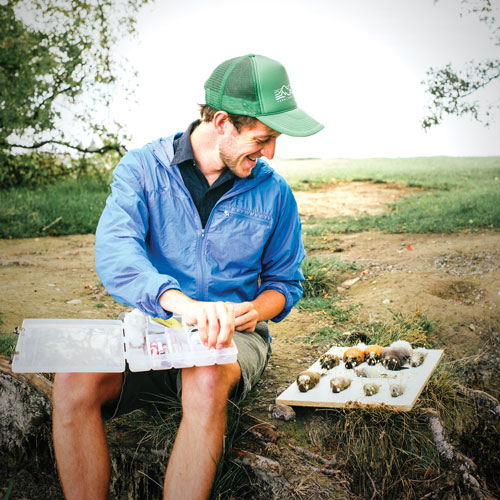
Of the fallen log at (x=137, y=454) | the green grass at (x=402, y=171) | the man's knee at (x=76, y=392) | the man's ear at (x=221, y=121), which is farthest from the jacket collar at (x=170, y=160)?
the green grass at (x=402, y=171)

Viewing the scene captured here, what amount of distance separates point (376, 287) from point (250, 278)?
1.99 metres

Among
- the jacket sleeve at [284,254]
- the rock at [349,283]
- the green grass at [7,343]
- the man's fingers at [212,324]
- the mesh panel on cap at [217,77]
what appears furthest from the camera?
the rock at [349,283]

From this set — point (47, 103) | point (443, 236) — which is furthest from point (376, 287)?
point (47, 103)

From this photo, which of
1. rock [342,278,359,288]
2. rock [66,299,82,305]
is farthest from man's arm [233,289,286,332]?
rock [342,278,359,288]

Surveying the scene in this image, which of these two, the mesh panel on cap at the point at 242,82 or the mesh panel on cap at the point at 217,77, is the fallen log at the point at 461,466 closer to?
the mesh panel on cap at the point at 242,82

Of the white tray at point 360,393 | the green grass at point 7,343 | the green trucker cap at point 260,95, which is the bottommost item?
the green grass at point 7,343

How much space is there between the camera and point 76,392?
177 cm

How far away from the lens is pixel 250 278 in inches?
89.0

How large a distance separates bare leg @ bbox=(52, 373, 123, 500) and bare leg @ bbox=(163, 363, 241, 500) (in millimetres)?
240

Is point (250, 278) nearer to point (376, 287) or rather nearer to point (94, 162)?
point (376, 287)

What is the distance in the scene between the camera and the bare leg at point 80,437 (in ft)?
5.66

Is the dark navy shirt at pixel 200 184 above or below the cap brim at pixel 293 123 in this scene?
below

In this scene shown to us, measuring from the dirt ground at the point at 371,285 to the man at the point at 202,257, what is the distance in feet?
2.02

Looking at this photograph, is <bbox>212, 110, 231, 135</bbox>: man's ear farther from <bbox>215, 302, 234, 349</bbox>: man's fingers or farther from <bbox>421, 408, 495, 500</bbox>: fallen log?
<bbox>421, 408, 495, 500</bbox>: fallen log
